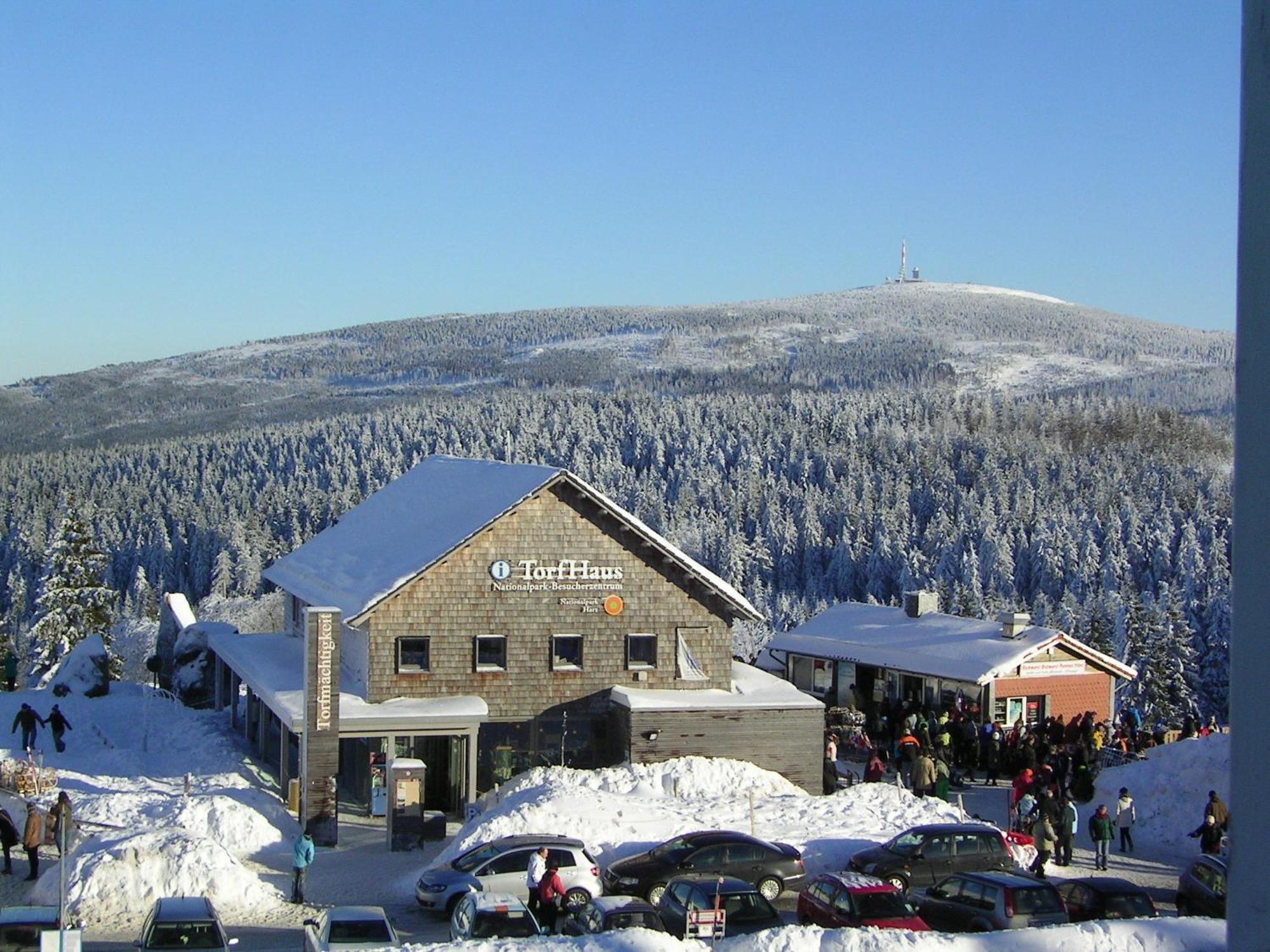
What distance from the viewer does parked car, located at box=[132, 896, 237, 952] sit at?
15.1 m

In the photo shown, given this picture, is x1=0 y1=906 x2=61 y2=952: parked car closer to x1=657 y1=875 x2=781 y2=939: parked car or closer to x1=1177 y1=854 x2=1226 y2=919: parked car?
x1=657 y1=875 x2=781 y2=939: parked car

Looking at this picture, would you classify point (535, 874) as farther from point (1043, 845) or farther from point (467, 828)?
point (1043, 845)

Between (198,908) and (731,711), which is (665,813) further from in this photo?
(198,908)

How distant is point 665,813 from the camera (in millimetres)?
24328

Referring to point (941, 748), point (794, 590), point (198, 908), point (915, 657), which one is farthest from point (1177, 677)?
point (794, 590)

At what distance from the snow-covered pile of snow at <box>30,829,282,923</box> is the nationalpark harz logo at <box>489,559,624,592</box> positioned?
10.7m

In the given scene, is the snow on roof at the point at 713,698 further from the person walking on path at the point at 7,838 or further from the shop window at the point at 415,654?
the person walking on path at the point at 7,838

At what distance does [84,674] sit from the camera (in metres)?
37.0

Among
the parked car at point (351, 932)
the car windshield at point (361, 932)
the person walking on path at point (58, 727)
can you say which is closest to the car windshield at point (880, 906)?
the parked car at point (351, 932)

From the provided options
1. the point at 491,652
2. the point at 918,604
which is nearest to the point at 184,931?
the point at 491,652

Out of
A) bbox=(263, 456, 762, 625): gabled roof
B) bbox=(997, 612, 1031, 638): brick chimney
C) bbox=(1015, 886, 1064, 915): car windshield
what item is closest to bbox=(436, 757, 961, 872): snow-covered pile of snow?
bbox=(263, 456, 762, 625): gabled roof

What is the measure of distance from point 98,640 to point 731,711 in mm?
18782

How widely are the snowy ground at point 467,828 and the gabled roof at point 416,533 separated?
13.9ft

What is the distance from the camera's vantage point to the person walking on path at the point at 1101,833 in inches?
899
